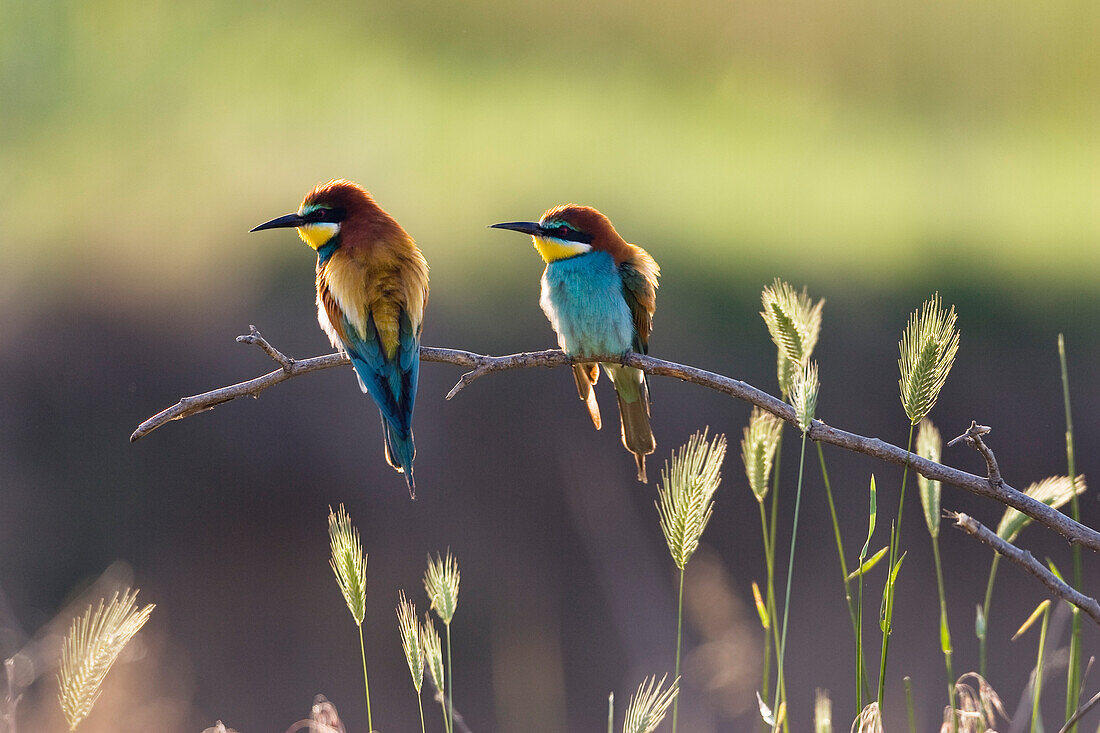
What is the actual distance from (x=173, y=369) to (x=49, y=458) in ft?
2.09

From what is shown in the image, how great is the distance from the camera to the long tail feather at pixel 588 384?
2393 millimetres

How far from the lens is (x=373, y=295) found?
2.22 m

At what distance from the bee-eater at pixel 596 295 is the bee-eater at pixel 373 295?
326 millimetres

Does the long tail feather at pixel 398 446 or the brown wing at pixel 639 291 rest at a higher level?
the brown wing at pixel 639 291

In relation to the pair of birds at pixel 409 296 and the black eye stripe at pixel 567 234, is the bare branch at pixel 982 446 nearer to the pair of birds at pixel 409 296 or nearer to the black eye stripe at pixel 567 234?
the pair of birds at pixel 409 296

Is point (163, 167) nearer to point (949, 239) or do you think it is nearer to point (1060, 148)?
point (949, 239)

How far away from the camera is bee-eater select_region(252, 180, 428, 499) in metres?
2.16

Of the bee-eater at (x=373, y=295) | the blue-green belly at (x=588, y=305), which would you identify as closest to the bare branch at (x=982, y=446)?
the bee-eater at (x=373, y=295)

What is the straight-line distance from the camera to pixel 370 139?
863cm

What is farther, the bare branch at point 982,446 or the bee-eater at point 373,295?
the bee-eater at point 373,295

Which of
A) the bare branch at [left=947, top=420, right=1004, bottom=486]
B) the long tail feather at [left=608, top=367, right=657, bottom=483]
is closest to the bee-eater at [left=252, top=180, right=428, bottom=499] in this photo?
the long tail feather at [left=608, top=367, right=657, bottom=483]

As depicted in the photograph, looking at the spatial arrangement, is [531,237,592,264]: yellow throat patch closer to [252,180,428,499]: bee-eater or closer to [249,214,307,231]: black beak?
[252,180,428,499]: bee-eater

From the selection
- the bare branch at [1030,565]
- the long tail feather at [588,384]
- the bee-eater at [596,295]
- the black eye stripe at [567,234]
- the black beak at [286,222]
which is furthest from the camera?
the black eye stripe at [567,234]

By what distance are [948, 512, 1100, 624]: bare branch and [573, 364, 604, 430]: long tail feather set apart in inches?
48.5
